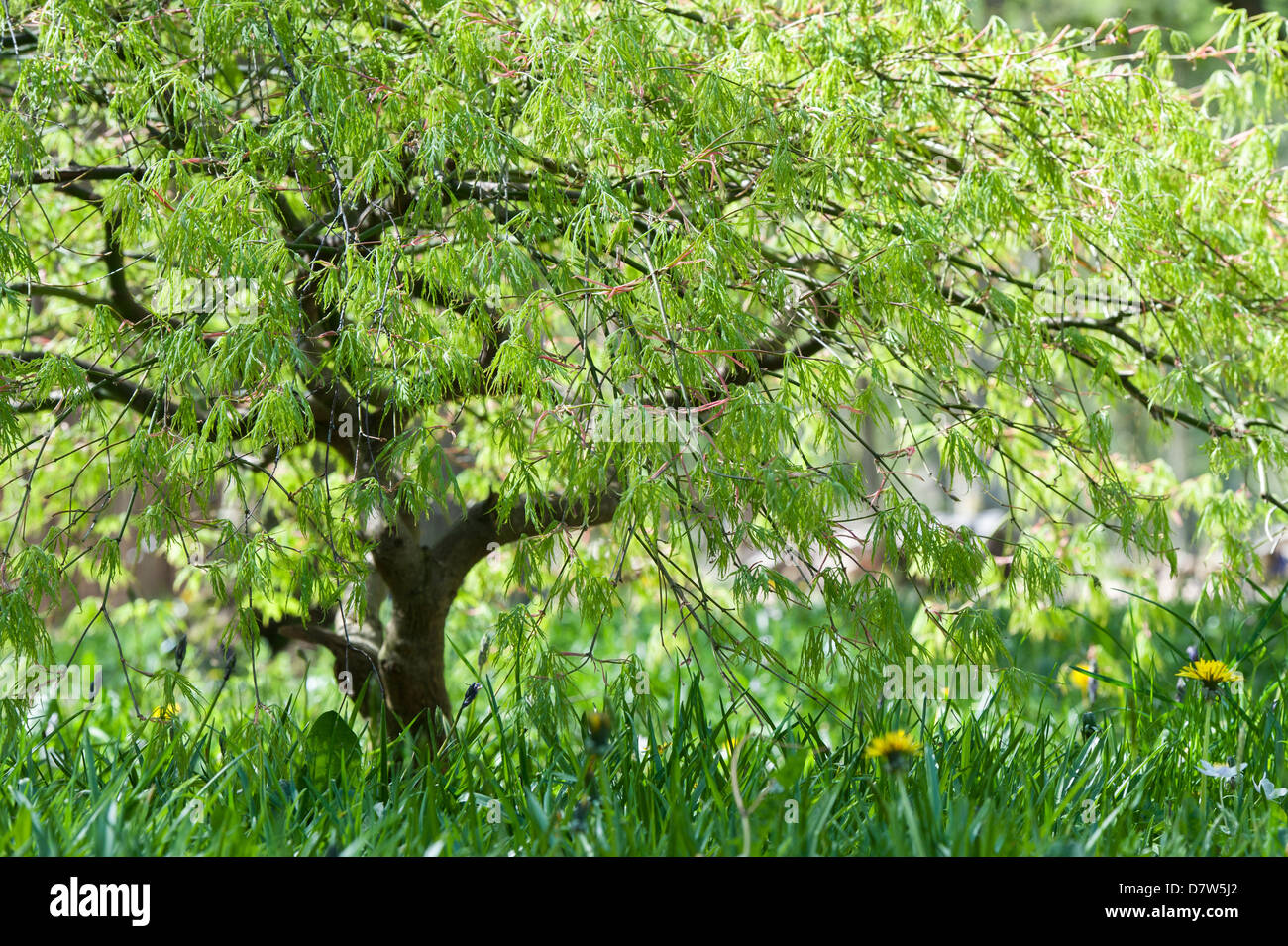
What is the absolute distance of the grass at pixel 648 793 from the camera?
1.96 m

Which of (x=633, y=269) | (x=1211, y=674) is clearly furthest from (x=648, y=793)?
(x=1211, y=674)

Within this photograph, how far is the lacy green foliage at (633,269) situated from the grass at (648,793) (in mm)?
328

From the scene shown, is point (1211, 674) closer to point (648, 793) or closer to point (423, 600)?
point (648, 793)

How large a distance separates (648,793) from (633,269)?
4.00ft

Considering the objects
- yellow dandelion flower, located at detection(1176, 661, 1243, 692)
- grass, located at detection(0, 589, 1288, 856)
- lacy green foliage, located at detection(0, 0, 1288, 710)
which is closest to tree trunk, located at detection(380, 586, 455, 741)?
grass, located at detection(0, 589, 1288, 856)

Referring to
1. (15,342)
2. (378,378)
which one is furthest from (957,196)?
(15,342)

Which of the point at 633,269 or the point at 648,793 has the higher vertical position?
the point at 633,269

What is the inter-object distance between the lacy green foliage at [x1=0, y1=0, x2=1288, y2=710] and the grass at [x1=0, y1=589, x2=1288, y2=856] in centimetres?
33

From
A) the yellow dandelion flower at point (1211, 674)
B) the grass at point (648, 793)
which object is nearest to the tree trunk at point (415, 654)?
the grass at point (648, 793)

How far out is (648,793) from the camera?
2.21m

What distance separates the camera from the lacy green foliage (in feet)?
6.64

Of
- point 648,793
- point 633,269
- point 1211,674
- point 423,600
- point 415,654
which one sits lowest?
point 648,793

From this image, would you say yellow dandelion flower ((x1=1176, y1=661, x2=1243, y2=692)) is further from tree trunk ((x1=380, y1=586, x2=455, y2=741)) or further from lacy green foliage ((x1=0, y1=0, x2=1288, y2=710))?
tree trunk ((x1=380, y1=586, x2=455, y2=741))

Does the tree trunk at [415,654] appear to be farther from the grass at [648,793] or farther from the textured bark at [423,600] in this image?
the grass at [648,793]
